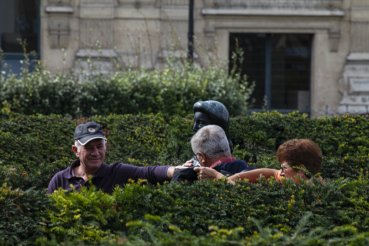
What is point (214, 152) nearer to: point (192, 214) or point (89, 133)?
point (89, 133)

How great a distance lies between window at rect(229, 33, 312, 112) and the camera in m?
30.5

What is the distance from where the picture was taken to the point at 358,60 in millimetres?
30578

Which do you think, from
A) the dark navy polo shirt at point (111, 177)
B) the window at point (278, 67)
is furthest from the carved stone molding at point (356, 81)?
the dark navy polo shirt at point (111, 177)

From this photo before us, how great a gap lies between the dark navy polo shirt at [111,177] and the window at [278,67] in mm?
20323

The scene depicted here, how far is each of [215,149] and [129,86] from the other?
9.65 m

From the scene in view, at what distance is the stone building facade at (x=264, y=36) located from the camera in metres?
30.0

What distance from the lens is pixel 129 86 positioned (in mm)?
19391

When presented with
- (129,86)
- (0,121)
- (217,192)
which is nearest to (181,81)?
(129,86)

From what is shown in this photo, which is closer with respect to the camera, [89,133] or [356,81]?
[89,133]

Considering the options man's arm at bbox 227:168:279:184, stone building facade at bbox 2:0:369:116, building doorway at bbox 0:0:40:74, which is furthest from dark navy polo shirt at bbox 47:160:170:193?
building doorway at bbox 0:0:40:74

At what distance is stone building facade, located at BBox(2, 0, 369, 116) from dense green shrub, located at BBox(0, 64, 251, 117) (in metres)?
10.1

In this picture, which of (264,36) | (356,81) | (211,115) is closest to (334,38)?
(356,81)

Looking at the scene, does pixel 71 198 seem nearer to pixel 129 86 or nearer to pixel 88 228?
pixel 88 228

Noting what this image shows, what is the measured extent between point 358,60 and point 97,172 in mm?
21077
